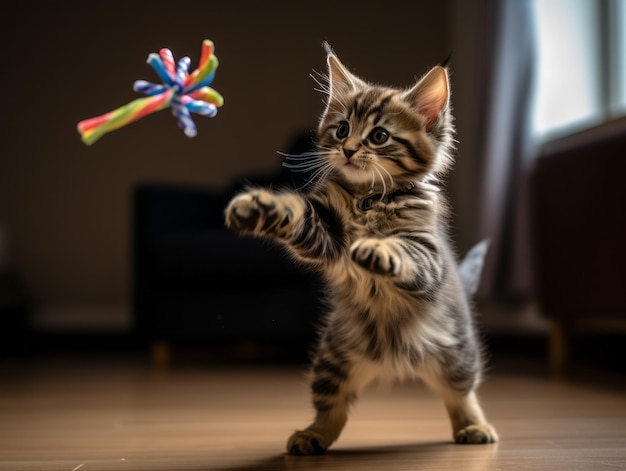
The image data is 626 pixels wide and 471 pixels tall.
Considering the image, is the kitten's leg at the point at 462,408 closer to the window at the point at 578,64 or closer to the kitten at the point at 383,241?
the kitten at the point at 383,241

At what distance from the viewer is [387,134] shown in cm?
123

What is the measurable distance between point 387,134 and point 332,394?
471mm

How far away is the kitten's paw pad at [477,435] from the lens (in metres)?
1.38

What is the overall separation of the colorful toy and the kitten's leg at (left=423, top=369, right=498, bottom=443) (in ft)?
2.19

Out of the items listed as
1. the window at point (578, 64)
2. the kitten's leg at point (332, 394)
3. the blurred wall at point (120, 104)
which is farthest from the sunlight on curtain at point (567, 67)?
the kitten's leg at point (332, 394)

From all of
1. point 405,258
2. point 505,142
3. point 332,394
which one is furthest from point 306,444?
point 505,142

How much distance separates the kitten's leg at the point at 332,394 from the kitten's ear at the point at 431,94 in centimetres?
45

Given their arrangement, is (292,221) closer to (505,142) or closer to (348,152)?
(348,152)

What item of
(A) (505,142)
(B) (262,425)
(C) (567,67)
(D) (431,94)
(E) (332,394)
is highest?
(C) (567,67)

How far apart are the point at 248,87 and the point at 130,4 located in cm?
87

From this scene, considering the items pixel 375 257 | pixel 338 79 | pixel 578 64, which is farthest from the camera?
pixel 578 64

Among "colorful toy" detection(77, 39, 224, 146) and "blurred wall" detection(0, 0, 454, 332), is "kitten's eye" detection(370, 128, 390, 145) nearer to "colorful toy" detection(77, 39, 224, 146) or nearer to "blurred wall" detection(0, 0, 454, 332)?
"colorful toy" detection(77, 39, 224, 146)

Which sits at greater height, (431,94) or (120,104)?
(120,104)

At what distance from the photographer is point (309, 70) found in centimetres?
470
